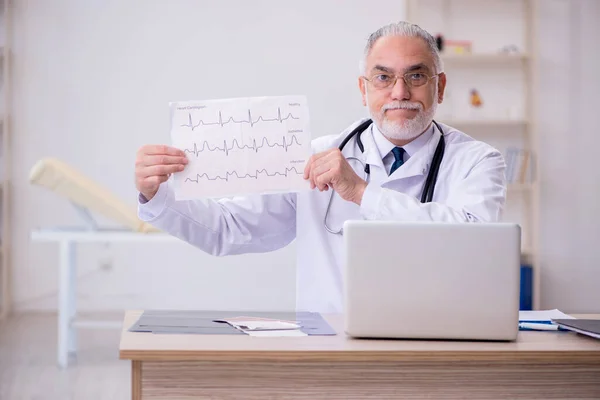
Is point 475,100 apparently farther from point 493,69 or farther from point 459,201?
point 459,201

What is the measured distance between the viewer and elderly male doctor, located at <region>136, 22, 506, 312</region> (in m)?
1.82

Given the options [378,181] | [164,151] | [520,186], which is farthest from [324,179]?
[520,186]

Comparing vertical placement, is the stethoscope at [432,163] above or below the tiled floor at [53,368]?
above

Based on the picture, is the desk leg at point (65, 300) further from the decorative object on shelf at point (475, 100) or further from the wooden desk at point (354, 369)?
the decorative object on shelf at point (475, 100)

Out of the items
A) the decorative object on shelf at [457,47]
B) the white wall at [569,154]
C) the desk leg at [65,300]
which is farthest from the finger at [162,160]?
the white wall at [569,154]

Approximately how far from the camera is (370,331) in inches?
49.7

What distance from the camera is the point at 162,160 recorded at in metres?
1.52

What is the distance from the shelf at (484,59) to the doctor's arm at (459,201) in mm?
3449

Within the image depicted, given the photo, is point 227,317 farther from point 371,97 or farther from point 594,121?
point 594,121

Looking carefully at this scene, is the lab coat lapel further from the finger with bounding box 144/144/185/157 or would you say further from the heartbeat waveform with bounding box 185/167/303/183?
the finger with bounding box 144/144/185/157

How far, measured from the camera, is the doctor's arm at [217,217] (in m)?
1.68

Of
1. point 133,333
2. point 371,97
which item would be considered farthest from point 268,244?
point 133,333

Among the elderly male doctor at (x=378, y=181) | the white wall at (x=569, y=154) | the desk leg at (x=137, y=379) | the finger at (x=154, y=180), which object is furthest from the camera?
the white wall at (x=569, y=154)

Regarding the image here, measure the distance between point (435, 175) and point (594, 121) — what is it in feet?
13.6
